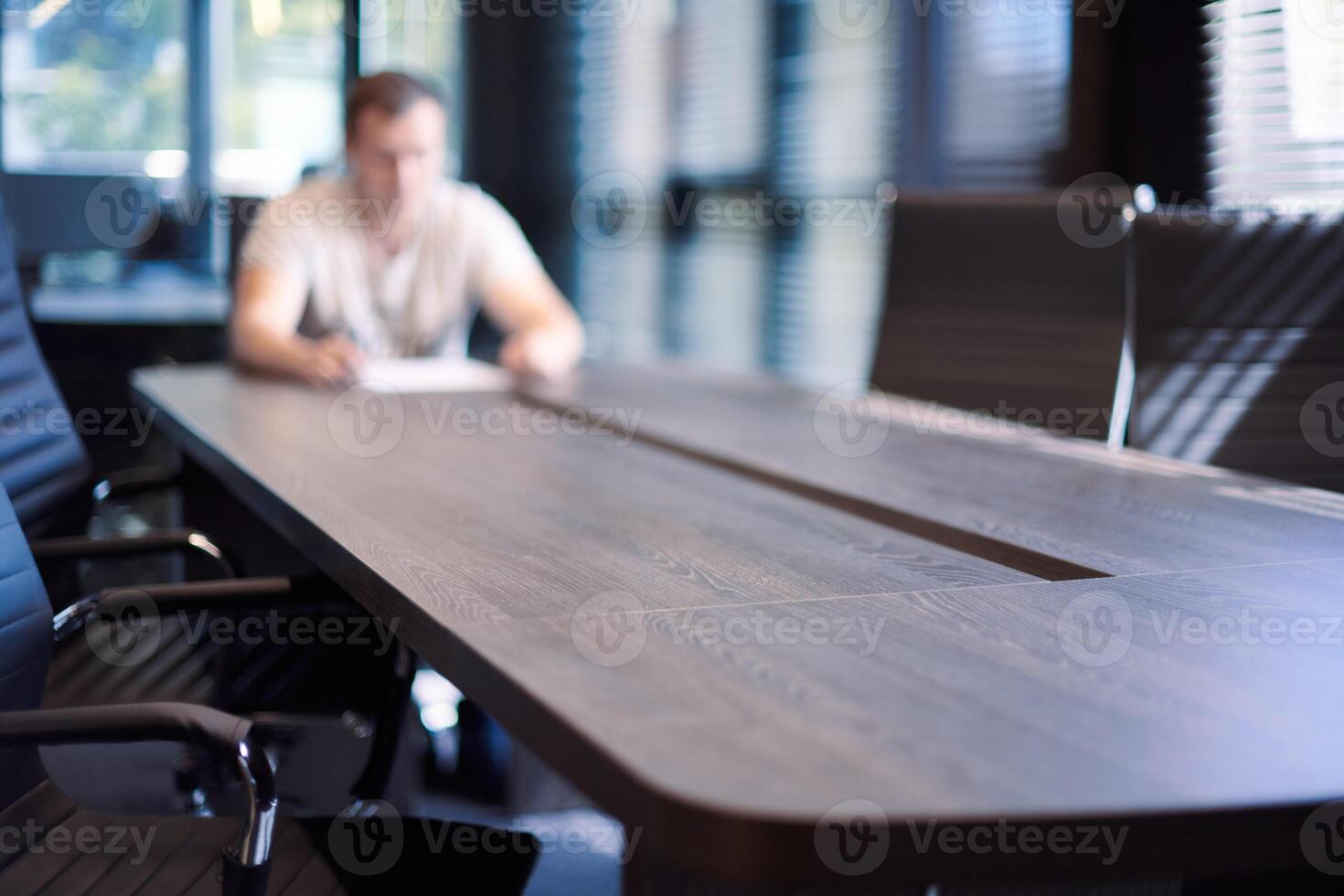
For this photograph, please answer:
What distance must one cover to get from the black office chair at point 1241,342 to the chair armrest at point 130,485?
156cm

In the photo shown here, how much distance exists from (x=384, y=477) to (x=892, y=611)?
2.71 feet

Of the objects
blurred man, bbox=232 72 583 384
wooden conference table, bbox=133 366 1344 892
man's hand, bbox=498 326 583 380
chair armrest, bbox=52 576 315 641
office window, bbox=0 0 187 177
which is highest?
office window, bbox=0 0 187 177

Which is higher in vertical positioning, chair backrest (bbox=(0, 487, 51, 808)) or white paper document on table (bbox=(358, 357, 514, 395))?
white paper document on table (bbox=(358, 357, 514, 395))

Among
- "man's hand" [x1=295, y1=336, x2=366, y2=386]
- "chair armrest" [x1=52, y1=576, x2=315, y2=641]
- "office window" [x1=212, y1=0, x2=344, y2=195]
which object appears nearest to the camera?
"chair armrest" [x1=52, y1=576, x2=315, y2=641]

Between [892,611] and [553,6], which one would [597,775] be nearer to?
[892,611]

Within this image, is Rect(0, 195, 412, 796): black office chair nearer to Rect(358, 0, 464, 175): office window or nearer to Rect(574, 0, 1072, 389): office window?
Rect(574, 0, 1072, 389): office window

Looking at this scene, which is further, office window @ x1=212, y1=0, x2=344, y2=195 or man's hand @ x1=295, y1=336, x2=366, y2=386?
office window @ x1=212, y1=0, x2=344, y2=195

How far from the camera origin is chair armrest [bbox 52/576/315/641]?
1464 mm

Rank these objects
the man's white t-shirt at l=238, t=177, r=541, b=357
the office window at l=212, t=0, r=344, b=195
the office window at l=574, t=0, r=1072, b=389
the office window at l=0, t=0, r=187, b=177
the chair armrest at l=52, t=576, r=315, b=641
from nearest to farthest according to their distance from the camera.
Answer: the chair armrest at l=52, t=576, r=315, b=641 → the man's white t-shirt at l=238, t=177, r=541, b=357 → the office window at l=574, t=0, r=1072, b=389 → the office window at l=0, t=0, r=187, b=177 → the office window at l=212, t=0, r=344, b=195

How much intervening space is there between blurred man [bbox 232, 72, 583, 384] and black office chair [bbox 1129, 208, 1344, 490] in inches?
46.3

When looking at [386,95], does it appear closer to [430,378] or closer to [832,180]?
[430,378]
